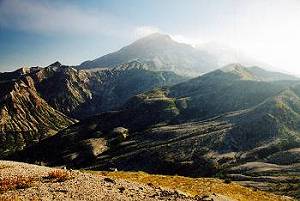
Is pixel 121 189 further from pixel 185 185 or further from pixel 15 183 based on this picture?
pixel 185 185

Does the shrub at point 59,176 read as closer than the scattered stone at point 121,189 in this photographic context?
No

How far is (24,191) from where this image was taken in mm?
27109

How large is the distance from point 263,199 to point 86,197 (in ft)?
158

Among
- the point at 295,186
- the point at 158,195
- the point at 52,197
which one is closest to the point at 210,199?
the point at 158,195

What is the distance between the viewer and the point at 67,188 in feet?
93.1

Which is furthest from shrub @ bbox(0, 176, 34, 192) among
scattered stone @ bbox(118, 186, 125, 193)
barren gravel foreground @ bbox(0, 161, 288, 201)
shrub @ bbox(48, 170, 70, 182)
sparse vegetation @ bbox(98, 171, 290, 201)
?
sparse vegetation @ bbox(98, 171, 290, 201)

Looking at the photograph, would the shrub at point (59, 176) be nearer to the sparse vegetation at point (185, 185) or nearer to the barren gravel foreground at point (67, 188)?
the barren gravel foreground at point (67, 188)

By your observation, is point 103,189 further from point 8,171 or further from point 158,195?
point 8,171

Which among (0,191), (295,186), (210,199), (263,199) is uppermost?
(0,191)

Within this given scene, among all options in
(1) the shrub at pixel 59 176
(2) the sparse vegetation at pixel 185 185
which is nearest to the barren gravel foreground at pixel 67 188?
(1) the shrub at pixel 59 176

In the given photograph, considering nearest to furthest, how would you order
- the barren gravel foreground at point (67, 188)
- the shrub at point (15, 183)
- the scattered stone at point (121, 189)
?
the barren gravel foreground at point (67, 188) < the shrub at point (15, 183) < the scattered stone at point (121, 189)

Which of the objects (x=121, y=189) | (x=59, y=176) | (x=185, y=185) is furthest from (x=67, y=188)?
(x=185, y=185)

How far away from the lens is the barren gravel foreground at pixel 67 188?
26.6 meters

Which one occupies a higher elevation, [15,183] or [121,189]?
[15,183]
